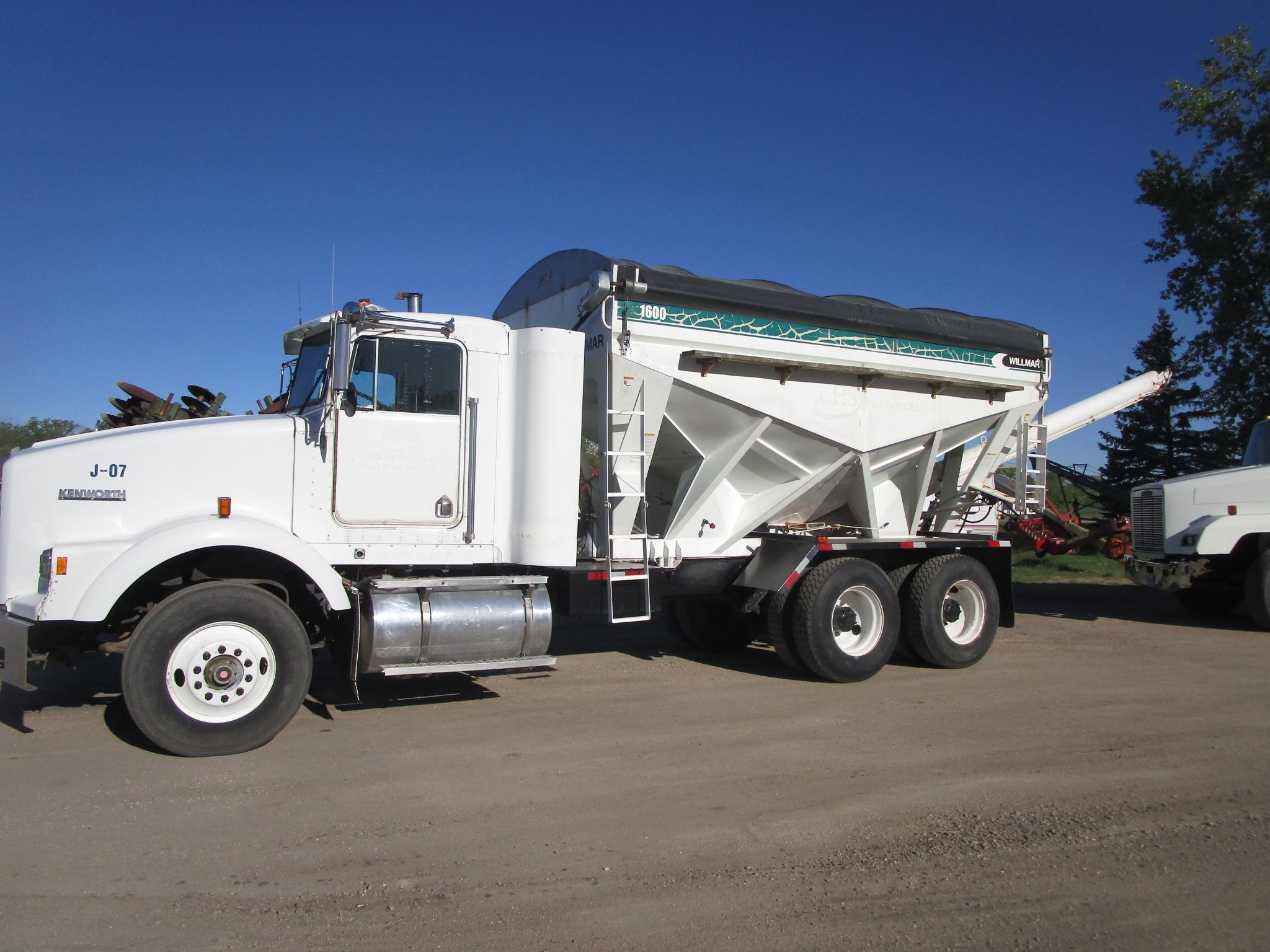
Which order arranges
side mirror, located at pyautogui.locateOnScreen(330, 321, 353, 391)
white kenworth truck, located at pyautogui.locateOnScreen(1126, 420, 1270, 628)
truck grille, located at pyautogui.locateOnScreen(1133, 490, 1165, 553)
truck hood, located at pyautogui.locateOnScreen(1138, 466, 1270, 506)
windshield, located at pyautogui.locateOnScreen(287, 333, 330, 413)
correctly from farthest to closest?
truck grille, located at pyautogui.locateOnScreen(1133, 490, 1165, 553)
truck hood, located at pyautogui.locateOnScreen(1138, 466, 1270, 506)
white kenworth truck, located at pyautogui.locateOnScreen(1126, 420, 1270, 628)
windshield, located at pyautogui.locateOnScreen(287, 333, 330, 413)
side mirror, located at pyautogui.locateOnScreen(330, 321, 353, 391)

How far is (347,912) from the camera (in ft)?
12.7

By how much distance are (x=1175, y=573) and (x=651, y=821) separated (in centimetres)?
1045

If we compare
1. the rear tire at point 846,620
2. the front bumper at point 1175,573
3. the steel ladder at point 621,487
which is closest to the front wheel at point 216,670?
the steel ladder at point 621,487

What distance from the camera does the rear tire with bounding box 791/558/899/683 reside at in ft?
27.5

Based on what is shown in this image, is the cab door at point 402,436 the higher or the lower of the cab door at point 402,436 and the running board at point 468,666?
the higher

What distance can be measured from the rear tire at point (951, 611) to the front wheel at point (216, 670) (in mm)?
5730

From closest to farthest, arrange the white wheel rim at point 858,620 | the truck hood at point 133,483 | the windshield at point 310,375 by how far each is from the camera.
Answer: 1. the truck hood at point 133,483
2. the windshield at point 310,375
3. the white wheel rim at point 858,620

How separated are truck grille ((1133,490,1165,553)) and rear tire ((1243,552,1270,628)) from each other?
3.55 feet

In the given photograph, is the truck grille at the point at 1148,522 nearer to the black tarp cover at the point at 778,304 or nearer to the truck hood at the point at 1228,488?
the truck hood at the point at 1228,488

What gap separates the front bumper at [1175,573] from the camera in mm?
12570

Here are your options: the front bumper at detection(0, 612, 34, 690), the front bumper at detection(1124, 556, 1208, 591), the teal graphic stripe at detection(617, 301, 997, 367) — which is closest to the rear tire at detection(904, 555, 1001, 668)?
the teal graphic stripe at detection(617, 301, 997, 367)

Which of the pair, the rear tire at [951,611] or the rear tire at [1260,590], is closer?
the rear tire at [951,611]

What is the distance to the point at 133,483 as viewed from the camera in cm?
623

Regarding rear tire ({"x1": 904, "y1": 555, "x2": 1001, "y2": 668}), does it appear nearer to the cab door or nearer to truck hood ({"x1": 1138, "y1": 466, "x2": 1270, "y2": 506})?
Result: the cab door
